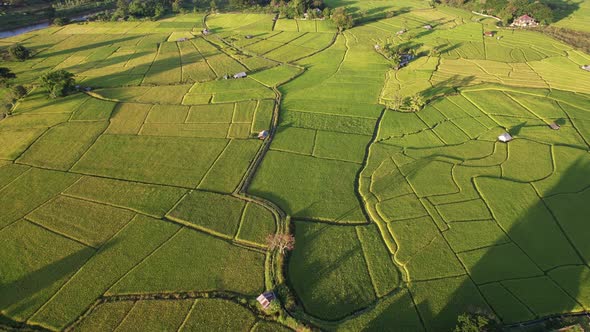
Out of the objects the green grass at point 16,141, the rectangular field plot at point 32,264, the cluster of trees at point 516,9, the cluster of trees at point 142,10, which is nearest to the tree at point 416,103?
the rectangular field plot at point 32,264

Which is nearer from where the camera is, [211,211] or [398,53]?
[211,211]

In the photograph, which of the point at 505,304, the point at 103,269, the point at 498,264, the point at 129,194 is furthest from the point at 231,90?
the point at 505,304

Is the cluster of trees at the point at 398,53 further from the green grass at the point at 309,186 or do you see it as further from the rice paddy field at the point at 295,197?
the green grass at the point at 309,186

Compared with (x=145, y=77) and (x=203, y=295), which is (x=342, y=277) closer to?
(x=203, y=295)

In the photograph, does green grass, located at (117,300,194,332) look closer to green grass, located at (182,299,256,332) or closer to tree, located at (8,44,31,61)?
green grass, located at (182,299,256,332)

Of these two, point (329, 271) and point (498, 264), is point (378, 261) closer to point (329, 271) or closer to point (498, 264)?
point (329, 271)

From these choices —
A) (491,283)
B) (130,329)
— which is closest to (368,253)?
(491,283)
